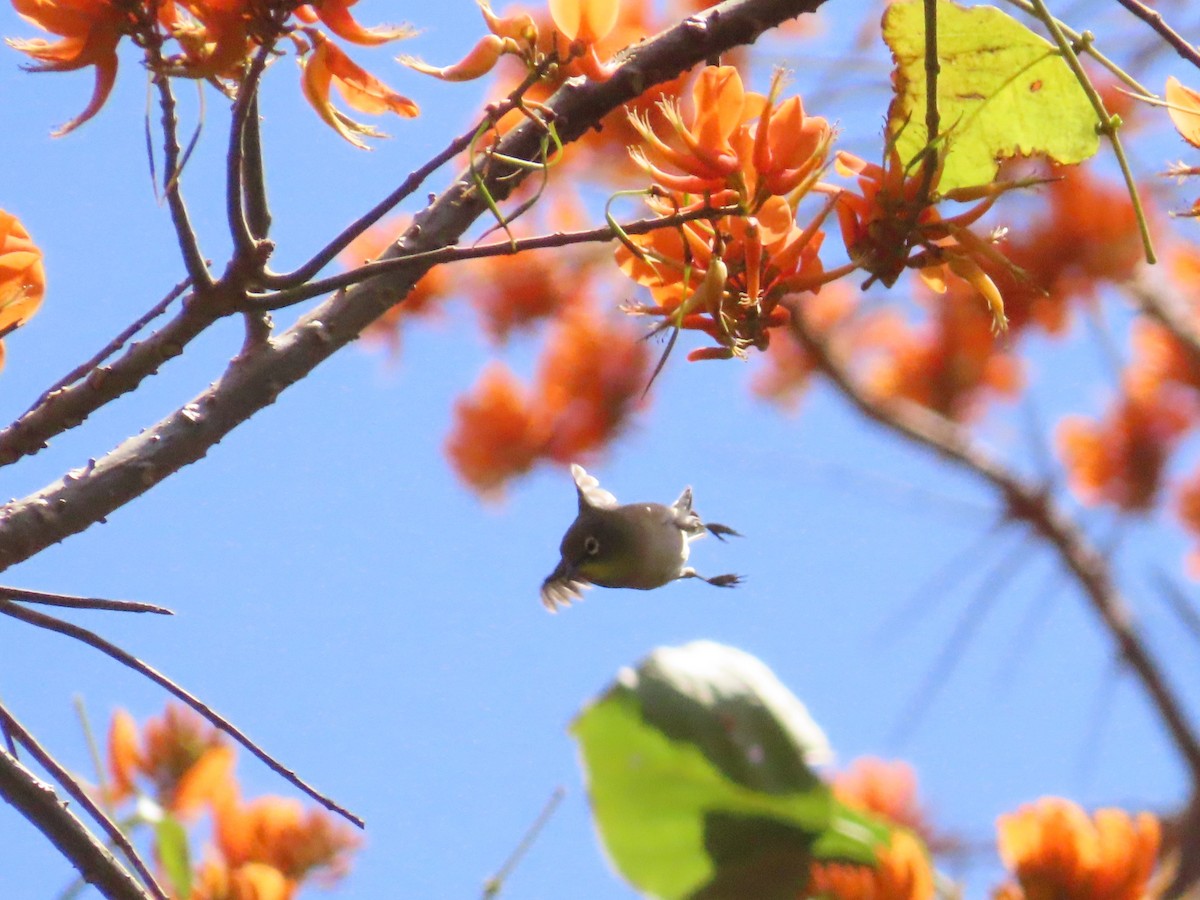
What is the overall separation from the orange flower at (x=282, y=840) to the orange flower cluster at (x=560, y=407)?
135cm

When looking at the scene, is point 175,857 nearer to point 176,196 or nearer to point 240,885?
point 240,885

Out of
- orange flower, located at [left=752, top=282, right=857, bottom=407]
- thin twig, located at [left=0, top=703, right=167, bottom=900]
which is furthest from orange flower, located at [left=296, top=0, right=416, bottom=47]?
orange flower, located at [left=752, top=282, right=857, bottom=407]

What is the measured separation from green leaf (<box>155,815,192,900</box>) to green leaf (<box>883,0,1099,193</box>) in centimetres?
61

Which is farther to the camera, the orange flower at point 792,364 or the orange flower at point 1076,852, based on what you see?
the orange flower at point 792,364

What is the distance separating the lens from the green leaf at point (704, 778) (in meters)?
0.79

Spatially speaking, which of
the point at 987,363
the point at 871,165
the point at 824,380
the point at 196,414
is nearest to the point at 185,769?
the point at 824,380

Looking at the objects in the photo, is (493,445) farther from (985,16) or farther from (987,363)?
(985,16)

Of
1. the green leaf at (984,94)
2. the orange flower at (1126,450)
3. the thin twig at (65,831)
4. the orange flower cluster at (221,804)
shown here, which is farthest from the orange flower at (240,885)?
the orange flower at (1126,450)

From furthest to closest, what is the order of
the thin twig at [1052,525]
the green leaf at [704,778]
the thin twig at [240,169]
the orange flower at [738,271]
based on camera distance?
the thin twig at [1052,525] < the green leaf at [704,778] < the orange flower at [738,271] < the thin twig at [240,169]

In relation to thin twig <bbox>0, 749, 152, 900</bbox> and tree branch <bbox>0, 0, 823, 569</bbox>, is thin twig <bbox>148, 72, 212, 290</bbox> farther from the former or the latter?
thin twig <bbox>0, 749, 152, 900</bbox>

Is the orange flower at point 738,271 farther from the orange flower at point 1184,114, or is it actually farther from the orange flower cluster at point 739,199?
the orange flower at point 1184,114

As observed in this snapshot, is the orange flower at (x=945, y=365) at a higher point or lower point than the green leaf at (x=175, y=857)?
higher

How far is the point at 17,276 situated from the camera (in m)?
0.59

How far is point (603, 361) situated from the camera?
2.82 m
